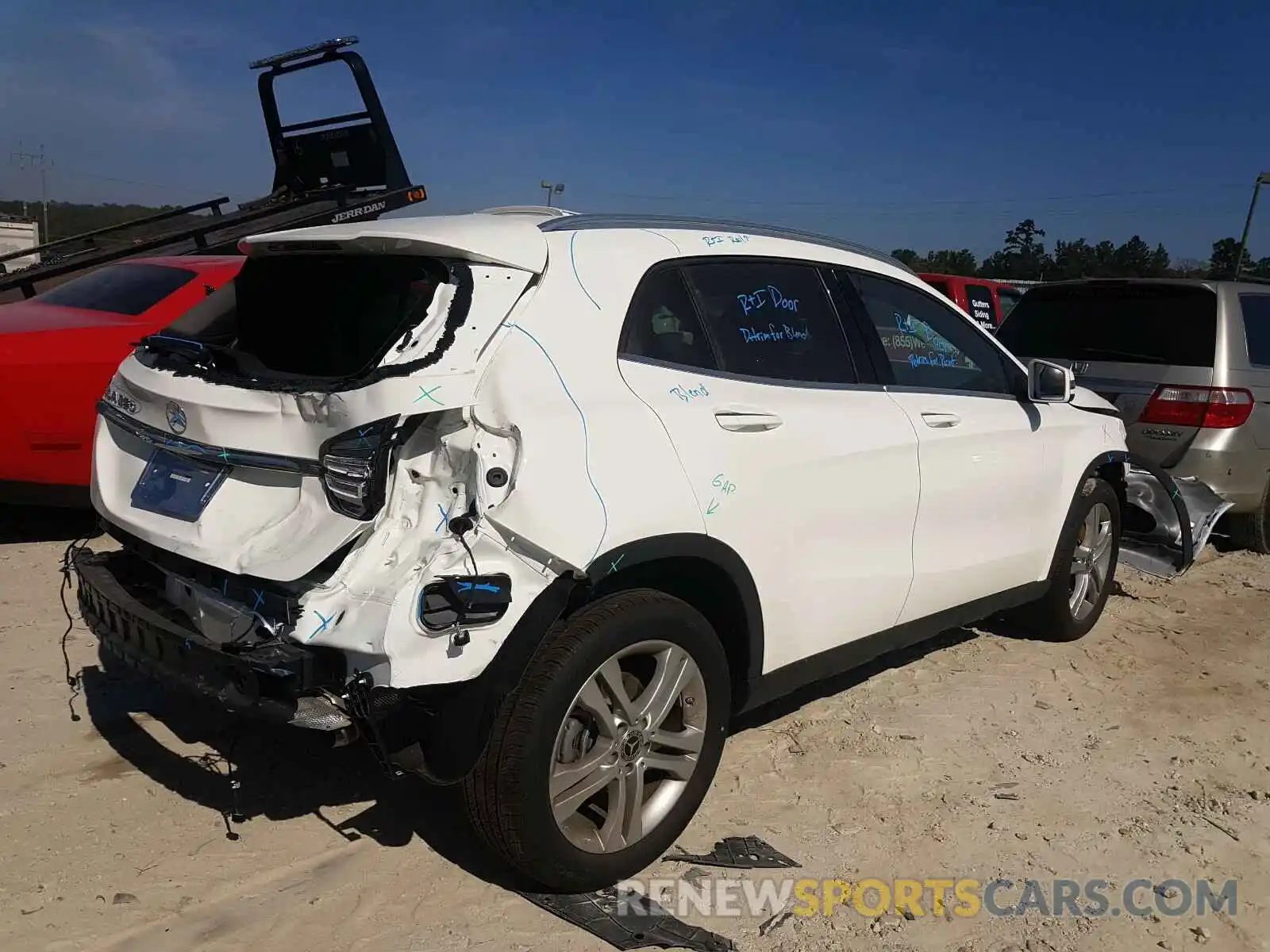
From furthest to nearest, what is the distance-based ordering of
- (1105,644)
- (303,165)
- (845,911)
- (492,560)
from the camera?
(303,165)
(1105,644)
(845,911)
(492,560)

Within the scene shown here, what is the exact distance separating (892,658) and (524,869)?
8.72 ft

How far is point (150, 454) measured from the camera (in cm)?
308

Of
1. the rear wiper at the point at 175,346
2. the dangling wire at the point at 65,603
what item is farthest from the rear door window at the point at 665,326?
the dangling wire at the point at 65,603

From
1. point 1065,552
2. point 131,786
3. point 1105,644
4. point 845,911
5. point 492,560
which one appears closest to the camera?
point 492,560

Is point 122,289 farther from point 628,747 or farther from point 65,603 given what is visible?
point 628,747

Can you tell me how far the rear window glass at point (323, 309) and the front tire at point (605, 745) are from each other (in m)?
0.94

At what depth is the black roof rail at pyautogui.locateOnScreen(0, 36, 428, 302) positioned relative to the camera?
779cm

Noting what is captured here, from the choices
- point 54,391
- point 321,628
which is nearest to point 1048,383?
point 321,628

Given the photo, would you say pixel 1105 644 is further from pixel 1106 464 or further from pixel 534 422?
pixel 534 422

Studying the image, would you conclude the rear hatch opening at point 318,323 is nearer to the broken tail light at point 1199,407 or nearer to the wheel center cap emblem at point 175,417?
the wheel center cap emblem at point 175,417

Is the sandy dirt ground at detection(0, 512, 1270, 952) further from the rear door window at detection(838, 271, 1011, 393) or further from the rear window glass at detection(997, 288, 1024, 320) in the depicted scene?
the rear window glass at detection(997, 288, 1024, 320)

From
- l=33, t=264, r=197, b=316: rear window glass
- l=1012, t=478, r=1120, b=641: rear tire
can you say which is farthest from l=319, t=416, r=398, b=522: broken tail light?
l=33, t=264, r=197, b=316: rear window glass

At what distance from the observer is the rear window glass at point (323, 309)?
273cm

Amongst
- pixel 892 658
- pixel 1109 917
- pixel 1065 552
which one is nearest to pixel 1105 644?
pixel 1065 552
